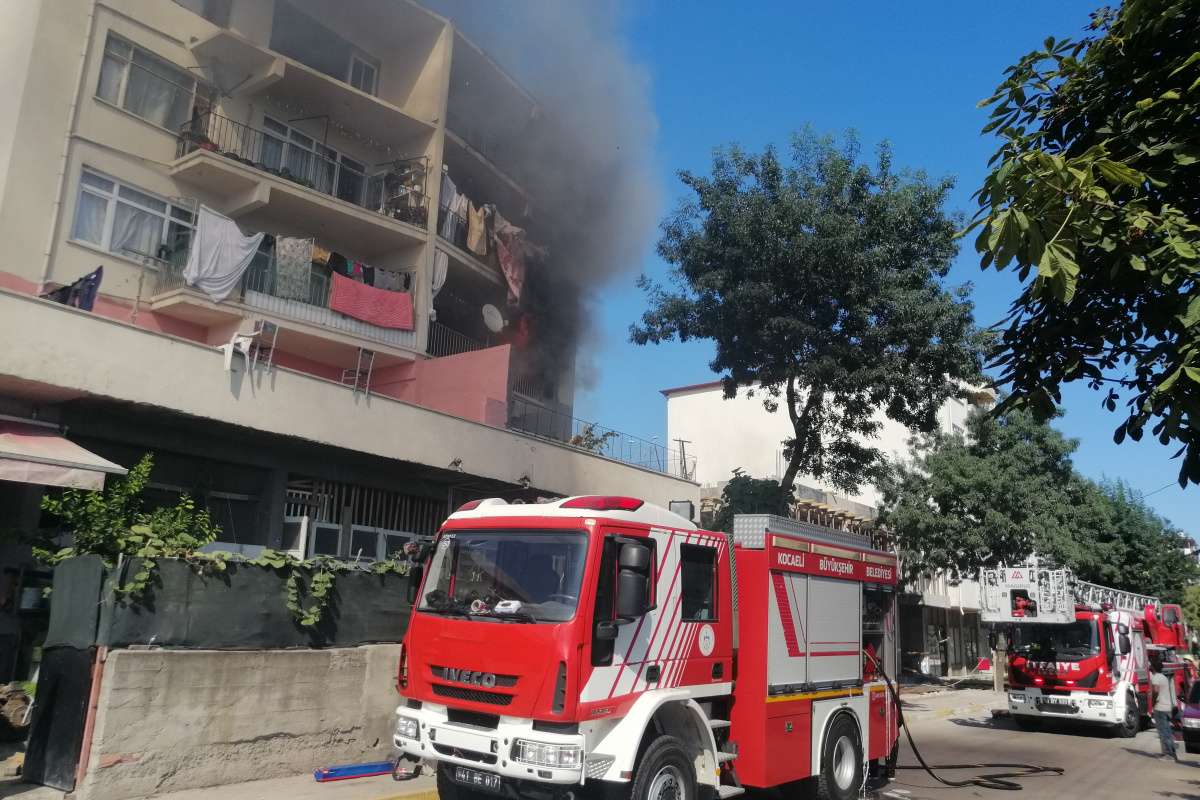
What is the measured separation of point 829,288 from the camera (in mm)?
→ 14648

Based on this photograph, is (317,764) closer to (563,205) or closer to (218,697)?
(218,697)

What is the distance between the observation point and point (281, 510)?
1418cm

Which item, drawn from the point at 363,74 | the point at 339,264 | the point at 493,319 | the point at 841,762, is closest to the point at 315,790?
the point at 841,762

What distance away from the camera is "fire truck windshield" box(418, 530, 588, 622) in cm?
593

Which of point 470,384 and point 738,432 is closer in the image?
point 470,384

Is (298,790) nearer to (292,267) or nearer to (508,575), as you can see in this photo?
(508,575)

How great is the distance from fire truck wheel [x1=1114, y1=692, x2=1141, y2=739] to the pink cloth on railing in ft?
54.4

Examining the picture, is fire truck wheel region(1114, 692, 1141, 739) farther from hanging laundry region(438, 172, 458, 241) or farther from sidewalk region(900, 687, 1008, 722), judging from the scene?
hanging laundry region(438, 172, 458, 241)

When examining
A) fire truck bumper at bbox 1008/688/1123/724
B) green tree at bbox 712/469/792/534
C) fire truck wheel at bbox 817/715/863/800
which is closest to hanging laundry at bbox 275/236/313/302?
green tree at bbox 712/469/792/534

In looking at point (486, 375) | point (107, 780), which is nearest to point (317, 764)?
point (107, 780)

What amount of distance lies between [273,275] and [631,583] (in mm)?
13716

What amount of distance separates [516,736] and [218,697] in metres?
3.60

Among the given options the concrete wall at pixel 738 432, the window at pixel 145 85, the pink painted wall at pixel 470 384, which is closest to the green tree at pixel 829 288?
the pink painted wall at pixel 470 384

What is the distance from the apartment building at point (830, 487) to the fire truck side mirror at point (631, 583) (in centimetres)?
2373
